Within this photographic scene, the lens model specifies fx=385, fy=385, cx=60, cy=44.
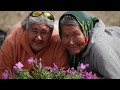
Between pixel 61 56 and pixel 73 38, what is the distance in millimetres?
469

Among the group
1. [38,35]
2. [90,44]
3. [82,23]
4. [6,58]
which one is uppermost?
[82,23]

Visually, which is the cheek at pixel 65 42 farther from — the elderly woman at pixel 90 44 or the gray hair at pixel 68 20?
the gray hair at pixel 68 20

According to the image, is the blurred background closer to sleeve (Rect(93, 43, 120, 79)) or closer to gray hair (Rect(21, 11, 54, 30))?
gray hair (Rect(21, 11, 54, 30))

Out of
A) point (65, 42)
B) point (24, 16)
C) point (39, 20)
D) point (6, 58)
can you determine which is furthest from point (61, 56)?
point (24, 16)

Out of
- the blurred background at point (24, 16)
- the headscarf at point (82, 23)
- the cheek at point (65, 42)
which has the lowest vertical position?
the blurred background at point (24, 16)

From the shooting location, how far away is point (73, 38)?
424 centimetres

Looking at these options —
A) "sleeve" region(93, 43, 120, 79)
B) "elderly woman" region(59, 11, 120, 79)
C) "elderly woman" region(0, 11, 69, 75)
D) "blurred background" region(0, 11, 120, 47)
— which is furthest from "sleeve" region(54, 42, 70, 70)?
"blurred background" region(0, 11, 120, 47)

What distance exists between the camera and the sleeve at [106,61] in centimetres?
412

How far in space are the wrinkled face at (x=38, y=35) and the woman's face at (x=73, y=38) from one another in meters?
0.24

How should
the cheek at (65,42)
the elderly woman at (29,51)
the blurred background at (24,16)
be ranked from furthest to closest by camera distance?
the blurred background at (24,16), the elderly woman at (29,51), the cheek at (65,42)

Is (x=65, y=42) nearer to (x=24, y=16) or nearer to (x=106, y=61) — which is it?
(x=106, y=61)

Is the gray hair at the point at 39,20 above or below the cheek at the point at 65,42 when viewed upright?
above

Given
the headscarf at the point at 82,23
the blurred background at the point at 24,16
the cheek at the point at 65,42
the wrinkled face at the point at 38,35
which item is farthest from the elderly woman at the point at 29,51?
the blurred background at the point at 24,16
